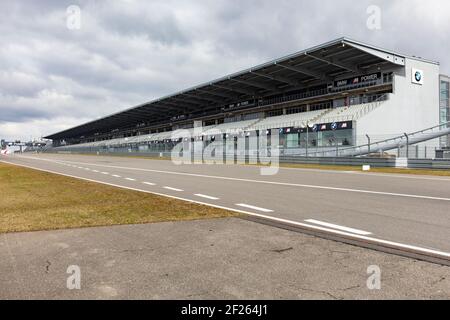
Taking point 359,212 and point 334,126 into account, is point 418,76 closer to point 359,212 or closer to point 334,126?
point 334,126

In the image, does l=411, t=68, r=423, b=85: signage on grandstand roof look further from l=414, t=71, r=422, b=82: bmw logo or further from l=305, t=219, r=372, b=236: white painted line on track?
l=305, t=219, r=372, b=236: white painted line on track

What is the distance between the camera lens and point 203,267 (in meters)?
4.28

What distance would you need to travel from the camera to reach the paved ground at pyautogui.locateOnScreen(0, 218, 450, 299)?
3.53 metres

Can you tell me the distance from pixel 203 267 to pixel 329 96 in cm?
4522

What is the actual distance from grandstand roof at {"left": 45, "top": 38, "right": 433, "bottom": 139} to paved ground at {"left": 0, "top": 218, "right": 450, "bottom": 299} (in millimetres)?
35304

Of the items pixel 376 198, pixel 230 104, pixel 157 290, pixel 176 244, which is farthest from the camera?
pixel 230 104

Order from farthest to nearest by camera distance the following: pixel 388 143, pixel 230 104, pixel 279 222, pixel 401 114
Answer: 1. pixel 230 104
2. pixel 401 114
3. pixel 388 143
4. pixel 279 222

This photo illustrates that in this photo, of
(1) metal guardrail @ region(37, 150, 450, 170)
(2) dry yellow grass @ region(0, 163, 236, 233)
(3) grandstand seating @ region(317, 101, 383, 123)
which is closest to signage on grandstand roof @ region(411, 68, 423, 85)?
(3) grandstand seating @ region(317, 101, 383, 123)

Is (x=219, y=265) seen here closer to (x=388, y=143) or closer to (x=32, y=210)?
(x=32, y=210)

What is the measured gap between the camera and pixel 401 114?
40.2 metres

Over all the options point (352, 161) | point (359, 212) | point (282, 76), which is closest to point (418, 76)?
point (282, 76)

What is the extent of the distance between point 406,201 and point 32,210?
8586 millimetres
